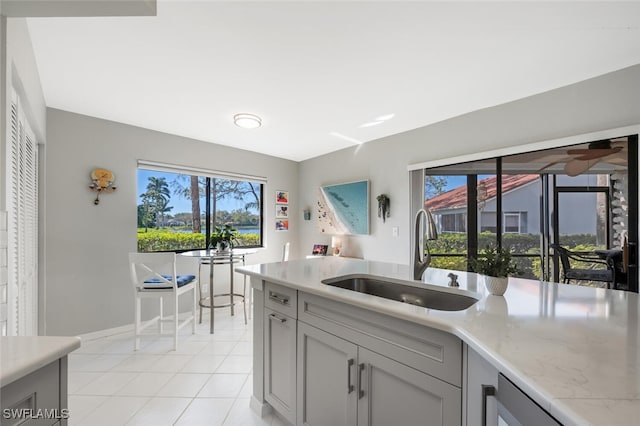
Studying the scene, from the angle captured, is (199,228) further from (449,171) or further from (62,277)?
(449,171)

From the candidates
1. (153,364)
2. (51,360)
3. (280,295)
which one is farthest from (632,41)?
(153,364)

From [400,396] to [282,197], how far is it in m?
3.97

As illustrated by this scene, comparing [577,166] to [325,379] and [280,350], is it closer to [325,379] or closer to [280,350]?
[325,379]

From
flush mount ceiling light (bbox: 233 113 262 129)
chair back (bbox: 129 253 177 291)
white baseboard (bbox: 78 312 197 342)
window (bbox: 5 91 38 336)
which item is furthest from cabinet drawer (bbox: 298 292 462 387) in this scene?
white baseboard (bbox: 78 312 197 342)

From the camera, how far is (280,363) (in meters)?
1.65

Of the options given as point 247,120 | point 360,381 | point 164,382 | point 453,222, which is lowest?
point 164,382

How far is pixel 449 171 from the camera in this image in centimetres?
320

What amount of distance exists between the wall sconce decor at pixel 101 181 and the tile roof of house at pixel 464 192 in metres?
3.55

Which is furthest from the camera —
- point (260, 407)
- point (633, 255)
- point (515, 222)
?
point (515, 222)

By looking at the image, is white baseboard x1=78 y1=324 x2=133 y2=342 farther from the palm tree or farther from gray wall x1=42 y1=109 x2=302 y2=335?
the palm tree

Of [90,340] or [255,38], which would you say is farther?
[90,340]

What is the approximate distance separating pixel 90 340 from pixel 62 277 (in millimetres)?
703

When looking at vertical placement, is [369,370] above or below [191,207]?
below

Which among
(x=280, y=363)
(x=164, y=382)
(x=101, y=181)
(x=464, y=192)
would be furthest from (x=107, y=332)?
(x=464, y=192)
